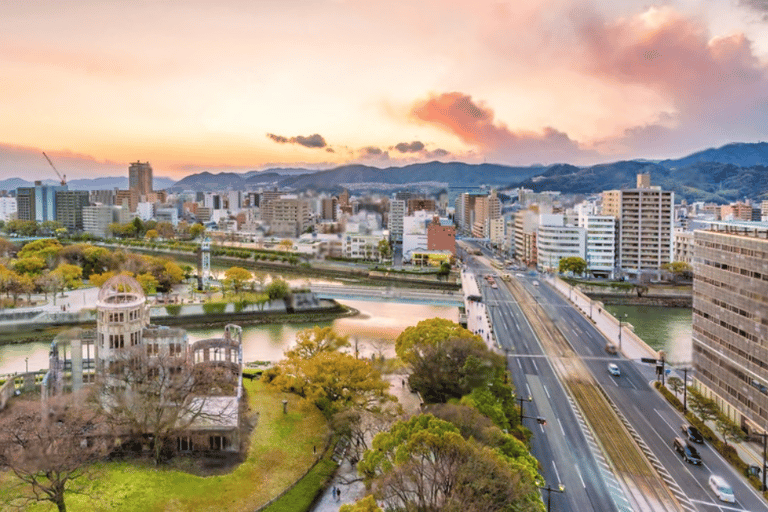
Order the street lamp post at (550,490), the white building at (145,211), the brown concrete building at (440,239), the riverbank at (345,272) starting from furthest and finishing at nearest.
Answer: the white building at (145,211) → the brown concrete building at (440,239) → the riverbank at (345,272) → the street lamp post at (550,490)

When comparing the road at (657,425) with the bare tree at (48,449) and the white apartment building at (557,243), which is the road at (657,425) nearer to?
the bare tree at (48,449)

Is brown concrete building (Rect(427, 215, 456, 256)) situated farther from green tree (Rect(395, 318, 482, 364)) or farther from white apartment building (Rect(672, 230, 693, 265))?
green tree (Rect(395, 318, 482, 364))

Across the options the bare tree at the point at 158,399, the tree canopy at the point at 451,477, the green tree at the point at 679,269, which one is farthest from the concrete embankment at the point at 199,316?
the green tree at the point at 679,269

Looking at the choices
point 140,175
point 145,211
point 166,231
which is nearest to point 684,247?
point 166,231

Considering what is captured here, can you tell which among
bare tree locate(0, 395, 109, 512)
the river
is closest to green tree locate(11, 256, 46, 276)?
bare tree locate(0, 395, 109, 512)

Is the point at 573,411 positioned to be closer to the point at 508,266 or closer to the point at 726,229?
the point at 726,229

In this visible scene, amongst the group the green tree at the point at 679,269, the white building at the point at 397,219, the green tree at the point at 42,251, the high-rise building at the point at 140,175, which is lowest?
the green tree at the point at 679,269
